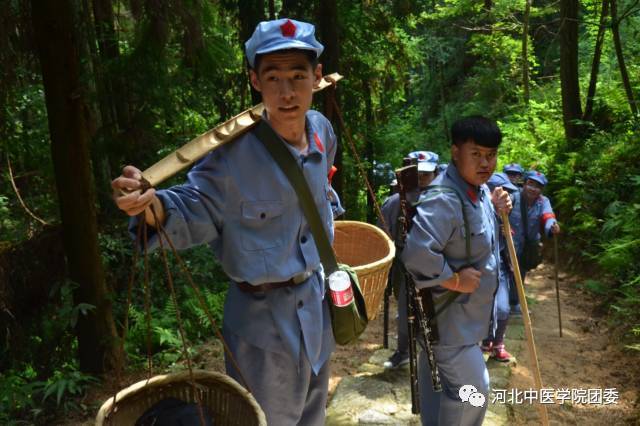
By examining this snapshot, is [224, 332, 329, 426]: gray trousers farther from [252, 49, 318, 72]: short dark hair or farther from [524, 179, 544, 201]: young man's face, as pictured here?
[524, 179, 544, 201]: young man's face

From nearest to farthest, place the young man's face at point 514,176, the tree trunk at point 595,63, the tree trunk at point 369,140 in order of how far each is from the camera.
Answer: the young man's face at point 514,176 → the tree trunk at point 595,63 → the tree trunk at point 369,140

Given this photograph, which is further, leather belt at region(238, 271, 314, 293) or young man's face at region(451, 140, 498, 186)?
young man's face at region(451, 140, 498, 186)

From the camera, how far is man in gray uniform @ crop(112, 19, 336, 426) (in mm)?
2402

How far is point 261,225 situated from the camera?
243 centimetres

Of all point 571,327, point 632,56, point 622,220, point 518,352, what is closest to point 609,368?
point 518,352

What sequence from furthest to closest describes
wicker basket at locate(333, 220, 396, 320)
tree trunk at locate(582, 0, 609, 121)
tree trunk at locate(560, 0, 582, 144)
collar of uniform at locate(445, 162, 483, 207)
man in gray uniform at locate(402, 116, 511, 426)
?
tree trunk at locate(582, 0, 609, 121)
tree trunk at locate(560, 0, 582, 144)
wicker basket at locate(333, 220, 396, 320)
collar of uniform at locate(445, 162, 483, 207)
man in gray uniform at locate(402, 116, 511, 426)

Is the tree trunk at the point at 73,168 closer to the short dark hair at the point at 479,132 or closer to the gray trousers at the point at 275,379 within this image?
the gray trousers at the point at 275,379

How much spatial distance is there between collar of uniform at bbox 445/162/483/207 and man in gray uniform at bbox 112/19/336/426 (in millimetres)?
1005

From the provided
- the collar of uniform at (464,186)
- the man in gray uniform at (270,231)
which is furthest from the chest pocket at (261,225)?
the collar of uniform at (464,186)

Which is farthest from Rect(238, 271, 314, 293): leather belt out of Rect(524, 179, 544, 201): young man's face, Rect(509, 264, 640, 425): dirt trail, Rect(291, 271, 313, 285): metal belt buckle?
Rect(524, 179, 544, 201): young man's face

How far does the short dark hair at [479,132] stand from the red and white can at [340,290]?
121cm

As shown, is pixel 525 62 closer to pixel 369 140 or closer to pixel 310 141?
pixel 369 140

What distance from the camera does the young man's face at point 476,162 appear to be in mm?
3256

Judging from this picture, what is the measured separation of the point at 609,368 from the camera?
20.2 feet
